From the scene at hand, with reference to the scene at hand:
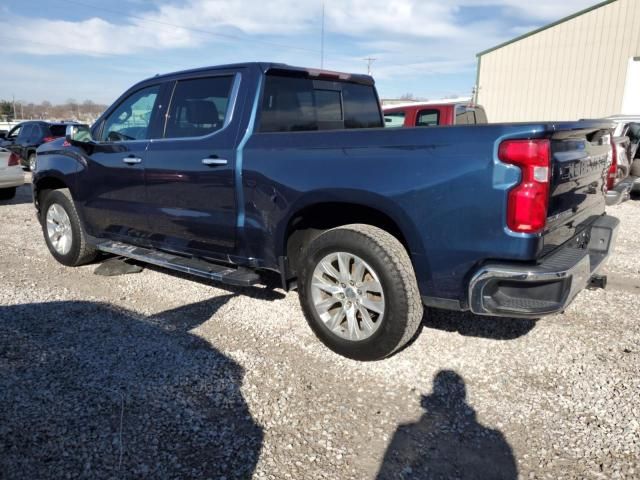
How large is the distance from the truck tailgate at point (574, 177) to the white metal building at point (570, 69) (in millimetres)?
17216

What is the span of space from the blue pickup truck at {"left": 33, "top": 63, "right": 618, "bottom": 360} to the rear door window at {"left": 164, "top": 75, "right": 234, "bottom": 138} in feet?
0.04

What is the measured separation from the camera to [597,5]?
18.4 meters

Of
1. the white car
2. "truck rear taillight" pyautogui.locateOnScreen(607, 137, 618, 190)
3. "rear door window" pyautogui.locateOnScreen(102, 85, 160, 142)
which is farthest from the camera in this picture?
the white car

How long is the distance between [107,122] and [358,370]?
353cm

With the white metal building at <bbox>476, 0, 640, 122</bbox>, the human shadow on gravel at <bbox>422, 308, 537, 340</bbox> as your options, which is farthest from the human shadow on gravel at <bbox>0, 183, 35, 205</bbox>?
the white metal building at <bbox>476, 0, 640, 122</bbox>

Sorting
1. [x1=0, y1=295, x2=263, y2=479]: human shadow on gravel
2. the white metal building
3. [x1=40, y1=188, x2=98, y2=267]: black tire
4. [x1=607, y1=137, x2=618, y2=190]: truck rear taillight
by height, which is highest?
the white metal building

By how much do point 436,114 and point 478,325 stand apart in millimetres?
5826

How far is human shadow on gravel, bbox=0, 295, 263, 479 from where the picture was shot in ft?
8.00

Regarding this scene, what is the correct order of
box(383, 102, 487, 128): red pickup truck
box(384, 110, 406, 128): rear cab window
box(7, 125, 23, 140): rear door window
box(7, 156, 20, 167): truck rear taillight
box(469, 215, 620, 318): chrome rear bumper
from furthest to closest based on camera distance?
box(7, 125, 23, 140): rear door window, box(7, 156, 20, 167): truck rear taillight, box(384, 110, 406, 128): rear cab window, box(383, 102, 487, 128): red pickup truck, box(469, 215, 620, 318): chrome rear bumper

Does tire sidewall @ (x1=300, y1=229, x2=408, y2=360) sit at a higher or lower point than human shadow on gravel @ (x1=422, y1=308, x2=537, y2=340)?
higher

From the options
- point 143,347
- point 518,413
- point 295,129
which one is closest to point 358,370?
point 518,413

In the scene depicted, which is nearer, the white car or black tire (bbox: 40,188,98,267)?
black tire (bbox: 40,188,98,267)

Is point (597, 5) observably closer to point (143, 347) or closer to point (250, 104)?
point (250, 104)

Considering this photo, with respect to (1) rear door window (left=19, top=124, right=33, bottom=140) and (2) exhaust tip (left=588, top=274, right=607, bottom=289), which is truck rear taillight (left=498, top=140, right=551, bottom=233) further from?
(1) rear door window (left=19, top=124, right=33, bottom=140)
